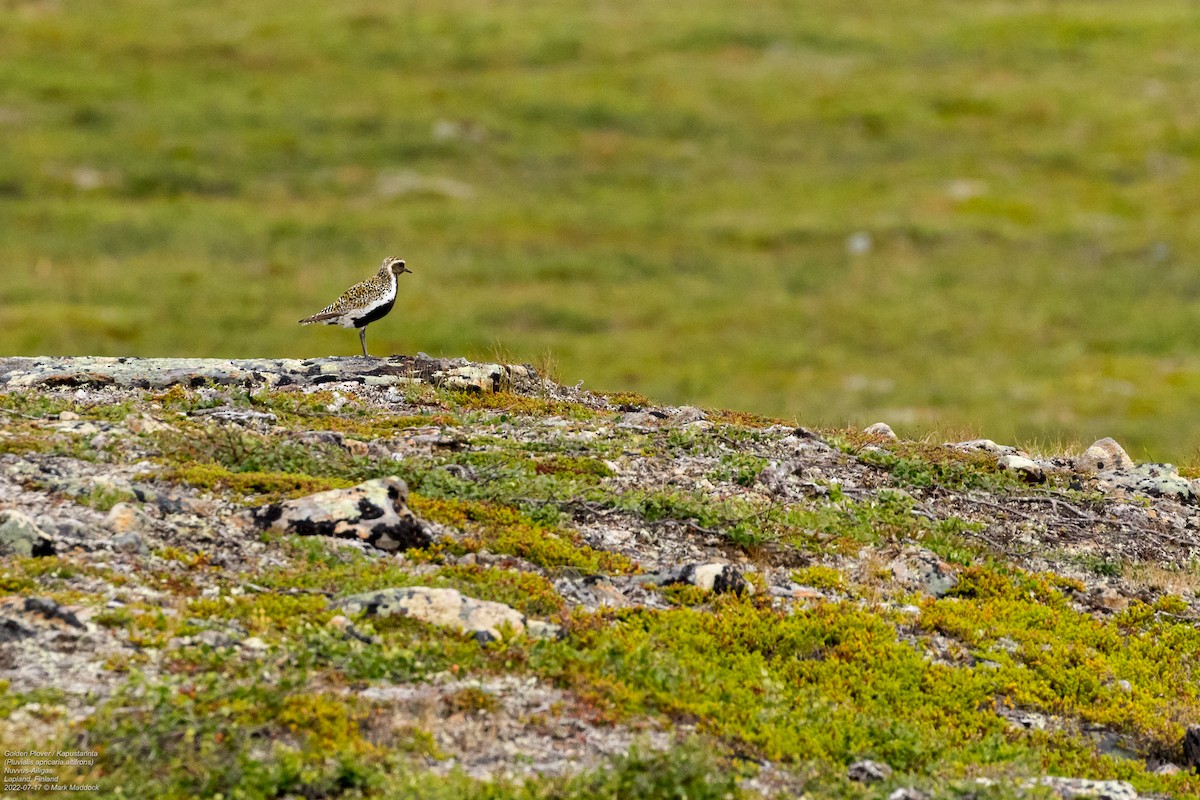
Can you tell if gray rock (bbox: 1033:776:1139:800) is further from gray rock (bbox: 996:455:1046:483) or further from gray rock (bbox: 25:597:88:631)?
gray rock (bbox: 25:597:88:631)

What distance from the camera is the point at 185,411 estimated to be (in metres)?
15.5

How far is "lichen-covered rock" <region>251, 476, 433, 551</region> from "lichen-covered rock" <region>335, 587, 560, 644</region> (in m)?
1.14

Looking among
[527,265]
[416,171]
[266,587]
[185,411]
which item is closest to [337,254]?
[527,265]

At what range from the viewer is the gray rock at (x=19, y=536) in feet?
36.3

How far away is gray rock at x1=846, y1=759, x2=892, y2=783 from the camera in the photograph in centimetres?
982

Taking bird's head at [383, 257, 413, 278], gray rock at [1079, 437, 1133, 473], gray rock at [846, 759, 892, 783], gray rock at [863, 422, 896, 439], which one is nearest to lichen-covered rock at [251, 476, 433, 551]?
gray rock at [846, 759, 892, 783]

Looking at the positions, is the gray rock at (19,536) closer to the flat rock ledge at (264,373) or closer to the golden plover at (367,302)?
the flat rock ledge at (264,373)

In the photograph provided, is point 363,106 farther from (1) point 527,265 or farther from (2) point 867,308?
(2) point 867,308

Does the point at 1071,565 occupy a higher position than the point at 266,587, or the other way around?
the point at 266,587

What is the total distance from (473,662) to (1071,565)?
22.2 ft

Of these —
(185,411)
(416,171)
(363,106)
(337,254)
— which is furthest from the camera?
(363,106)

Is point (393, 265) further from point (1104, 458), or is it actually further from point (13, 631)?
point (1104, 458)

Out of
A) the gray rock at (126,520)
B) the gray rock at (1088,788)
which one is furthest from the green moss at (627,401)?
the gray rock at (1088,788)

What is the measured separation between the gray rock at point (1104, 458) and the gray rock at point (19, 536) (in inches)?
476
